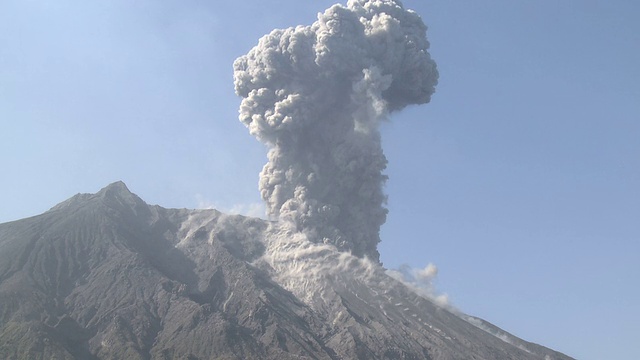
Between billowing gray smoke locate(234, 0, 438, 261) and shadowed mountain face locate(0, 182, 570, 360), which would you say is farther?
billowing gray smoke locate(234, 0, 438, 261)

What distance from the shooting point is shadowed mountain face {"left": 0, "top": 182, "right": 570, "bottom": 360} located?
64.9m

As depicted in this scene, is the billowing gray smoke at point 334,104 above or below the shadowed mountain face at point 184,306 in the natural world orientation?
above

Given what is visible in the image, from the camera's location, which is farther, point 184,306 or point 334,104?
point 334,104

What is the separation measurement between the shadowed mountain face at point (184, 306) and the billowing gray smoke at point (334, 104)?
21.8 ft

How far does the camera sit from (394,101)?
271 ft

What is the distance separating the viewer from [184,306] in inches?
2771

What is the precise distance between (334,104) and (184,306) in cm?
2403

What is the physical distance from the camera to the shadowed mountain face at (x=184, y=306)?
64.9 meters

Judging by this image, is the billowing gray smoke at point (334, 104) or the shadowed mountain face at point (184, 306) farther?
the billowing gray smoke at point (334, 104)

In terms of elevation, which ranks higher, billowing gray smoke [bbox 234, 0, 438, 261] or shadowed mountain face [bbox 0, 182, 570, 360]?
billowing gray smoke [bbox 234, 0, 438, 261]

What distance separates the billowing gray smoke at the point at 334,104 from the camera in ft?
251

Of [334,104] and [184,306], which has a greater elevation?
[334,104]

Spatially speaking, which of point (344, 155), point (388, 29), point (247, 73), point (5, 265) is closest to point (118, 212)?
point (5, 265)

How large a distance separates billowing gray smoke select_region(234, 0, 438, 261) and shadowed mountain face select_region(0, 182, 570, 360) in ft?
21.8
